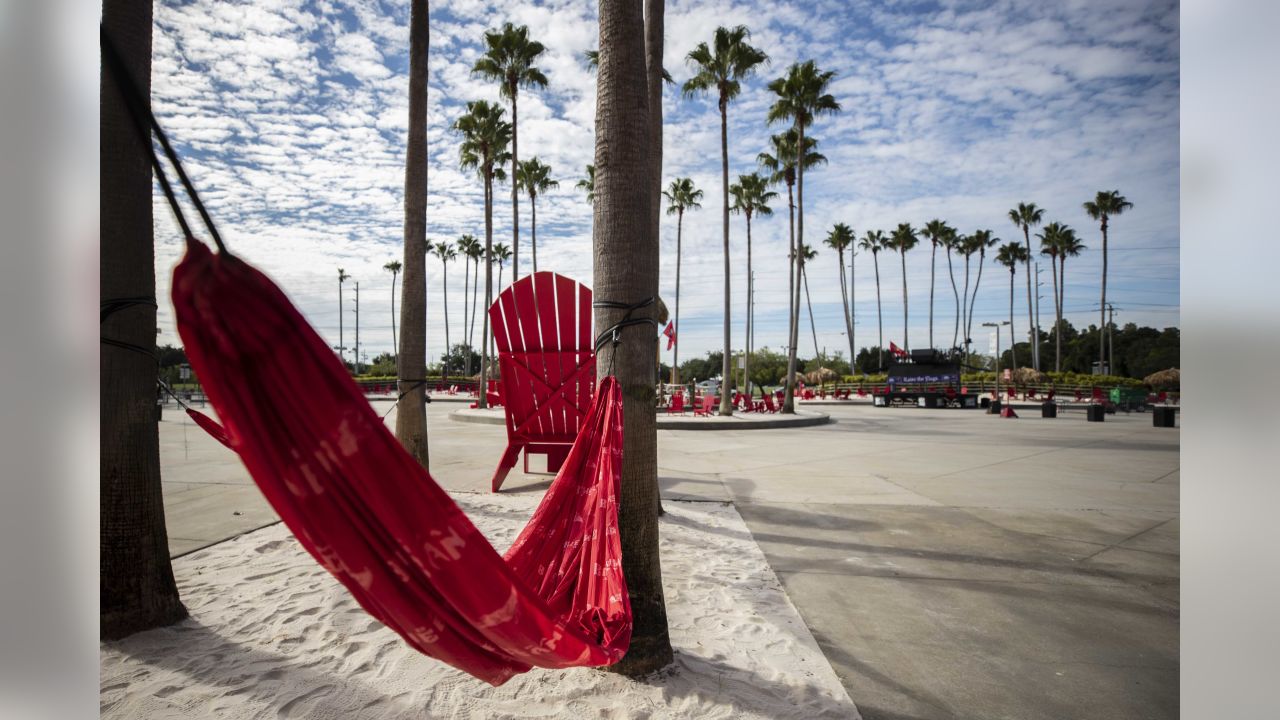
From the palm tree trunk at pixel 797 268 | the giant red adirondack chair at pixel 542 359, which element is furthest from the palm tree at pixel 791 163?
the giant red adirondack chair at pixel 542 359

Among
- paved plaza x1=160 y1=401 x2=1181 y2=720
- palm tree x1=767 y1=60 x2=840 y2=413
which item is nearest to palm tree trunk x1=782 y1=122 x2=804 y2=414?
palm tree x1=767 y1=60 x2=840 y2=413

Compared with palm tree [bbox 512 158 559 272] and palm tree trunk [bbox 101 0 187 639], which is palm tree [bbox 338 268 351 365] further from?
palm tree [bbox 512 158 559 272]

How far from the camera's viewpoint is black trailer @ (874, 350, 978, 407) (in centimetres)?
2503

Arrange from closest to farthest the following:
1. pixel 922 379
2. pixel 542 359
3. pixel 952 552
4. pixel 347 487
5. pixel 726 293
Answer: pixel 347 487 → pixel 952 552 → pixel 542 359 → pixel 726 293 → pixel 922 379

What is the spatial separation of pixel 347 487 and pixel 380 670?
143 cm

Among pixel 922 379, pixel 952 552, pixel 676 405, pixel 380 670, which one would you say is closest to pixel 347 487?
pixel 380 670

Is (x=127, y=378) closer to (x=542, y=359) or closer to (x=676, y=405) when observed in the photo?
(x=542, y=359)

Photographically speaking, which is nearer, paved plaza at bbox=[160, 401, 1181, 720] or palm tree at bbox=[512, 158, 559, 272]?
paved plaza at bbox=[160, 401, 1181, 720]

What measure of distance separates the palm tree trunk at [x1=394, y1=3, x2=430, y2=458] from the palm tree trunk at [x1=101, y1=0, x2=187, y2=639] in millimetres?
2438

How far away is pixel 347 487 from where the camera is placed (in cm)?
143

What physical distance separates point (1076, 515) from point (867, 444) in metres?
5.46

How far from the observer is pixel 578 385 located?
237 inches

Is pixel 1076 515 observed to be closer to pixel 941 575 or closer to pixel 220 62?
pixel 941 575
